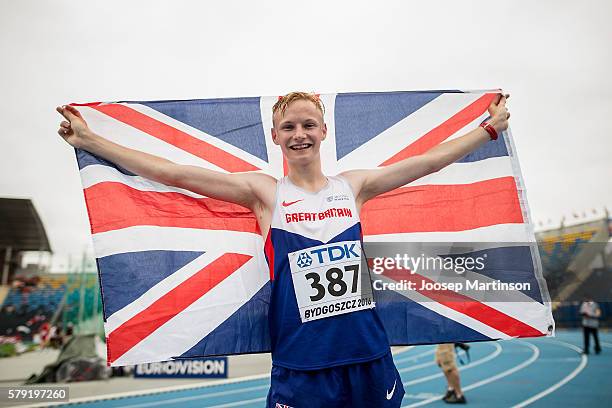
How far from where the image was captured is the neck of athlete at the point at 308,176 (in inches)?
98.5

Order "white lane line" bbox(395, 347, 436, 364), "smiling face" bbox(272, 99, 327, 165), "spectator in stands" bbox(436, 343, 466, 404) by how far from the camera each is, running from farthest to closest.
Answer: "white lane line" bbox(395, 347, 436, 364) → "spectator in stands" bbox(436, 343, 466, 404) → "smiling face" bbox(272, 99, 327, 165)

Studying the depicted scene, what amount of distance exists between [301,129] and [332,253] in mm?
A: 676

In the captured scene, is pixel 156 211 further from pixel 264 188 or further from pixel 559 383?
pixel 559 383

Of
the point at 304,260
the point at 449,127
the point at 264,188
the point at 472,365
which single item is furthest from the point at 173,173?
the point at 472,365

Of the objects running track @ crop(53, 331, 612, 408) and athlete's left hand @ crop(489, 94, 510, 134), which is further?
running track @ crop(53, 331, 612, 408)

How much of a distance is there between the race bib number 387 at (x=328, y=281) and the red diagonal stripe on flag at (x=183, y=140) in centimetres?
103

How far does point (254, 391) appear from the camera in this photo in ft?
30.3

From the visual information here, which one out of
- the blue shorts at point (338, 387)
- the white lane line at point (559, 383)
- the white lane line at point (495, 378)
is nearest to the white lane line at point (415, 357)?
the white lane line at point (495, 378)

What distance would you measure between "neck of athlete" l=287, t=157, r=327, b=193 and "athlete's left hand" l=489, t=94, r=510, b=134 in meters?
1.29

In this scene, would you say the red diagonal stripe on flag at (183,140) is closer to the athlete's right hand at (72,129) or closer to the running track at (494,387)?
the athlete's right hand at (72,129)

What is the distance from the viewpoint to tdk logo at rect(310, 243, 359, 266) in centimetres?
228

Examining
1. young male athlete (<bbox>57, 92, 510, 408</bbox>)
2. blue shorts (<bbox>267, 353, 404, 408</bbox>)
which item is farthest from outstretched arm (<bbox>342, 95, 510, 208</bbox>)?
blue shorts (<bbox>267, 353, 404, 408</bbox>)

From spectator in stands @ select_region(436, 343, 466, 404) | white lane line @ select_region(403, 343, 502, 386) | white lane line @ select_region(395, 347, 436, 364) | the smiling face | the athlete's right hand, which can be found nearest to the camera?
the smiling face

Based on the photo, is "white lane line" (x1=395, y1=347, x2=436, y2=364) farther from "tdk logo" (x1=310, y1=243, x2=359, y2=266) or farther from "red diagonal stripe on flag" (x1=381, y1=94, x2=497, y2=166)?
"tdk logo" (x1=310, y1=243, x2=359, y2=266)
